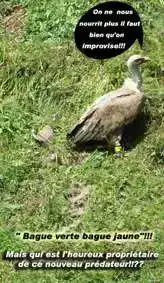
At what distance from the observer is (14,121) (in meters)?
8.29

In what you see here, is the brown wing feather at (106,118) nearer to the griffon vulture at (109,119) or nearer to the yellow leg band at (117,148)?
the griffon vulture at (109,119)

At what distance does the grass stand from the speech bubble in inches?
3.5

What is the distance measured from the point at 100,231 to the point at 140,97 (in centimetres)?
132

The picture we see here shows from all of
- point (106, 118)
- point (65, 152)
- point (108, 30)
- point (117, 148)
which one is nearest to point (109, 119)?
point (106, 118)

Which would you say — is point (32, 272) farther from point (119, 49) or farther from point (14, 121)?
point (119, 49)

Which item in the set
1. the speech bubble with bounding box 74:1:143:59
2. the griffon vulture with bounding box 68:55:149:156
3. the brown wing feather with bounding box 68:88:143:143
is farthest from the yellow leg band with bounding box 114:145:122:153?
the speech bubble with bounding box 74:1:143:59

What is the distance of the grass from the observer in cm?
749

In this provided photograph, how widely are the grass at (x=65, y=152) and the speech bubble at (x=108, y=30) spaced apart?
0.09m

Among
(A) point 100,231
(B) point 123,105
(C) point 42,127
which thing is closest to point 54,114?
(C) point 42,127

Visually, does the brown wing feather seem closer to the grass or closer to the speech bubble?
the grass

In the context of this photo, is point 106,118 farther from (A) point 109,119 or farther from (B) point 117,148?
(B) point 117,148

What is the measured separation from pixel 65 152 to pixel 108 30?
1.25m

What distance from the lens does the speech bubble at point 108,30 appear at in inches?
335

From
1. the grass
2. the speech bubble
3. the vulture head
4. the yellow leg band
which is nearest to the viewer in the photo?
the grass
